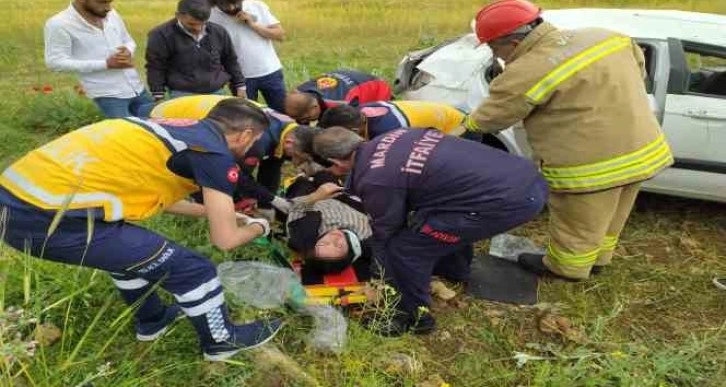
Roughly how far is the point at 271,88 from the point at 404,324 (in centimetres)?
268

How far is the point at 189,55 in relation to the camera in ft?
14.5

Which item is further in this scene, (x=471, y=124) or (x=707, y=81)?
(x=707, y=81)

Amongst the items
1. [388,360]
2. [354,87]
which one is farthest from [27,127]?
[388,360]

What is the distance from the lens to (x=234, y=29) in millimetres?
4828

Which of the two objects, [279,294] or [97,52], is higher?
[97,52]

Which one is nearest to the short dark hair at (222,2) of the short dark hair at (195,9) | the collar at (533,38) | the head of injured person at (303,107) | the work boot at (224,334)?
the short dark hair at (195,9)

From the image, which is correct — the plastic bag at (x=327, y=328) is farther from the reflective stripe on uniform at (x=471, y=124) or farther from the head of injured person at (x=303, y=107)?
the head of injured person at (x=303, y=107)

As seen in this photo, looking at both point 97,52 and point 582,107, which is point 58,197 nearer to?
point 97,52

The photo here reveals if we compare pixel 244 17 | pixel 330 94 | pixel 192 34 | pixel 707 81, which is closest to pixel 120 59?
pixel 192 34

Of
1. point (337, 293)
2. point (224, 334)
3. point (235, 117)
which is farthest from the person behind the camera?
point (337, 293)

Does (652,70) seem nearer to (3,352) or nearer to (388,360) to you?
(388,360)

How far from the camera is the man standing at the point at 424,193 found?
112 inches

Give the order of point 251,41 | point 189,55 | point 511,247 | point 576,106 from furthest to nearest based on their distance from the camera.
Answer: point 251,41
point 189,55
point 511,247
point 576,106

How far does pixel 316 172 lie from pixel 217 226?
5.36 feet
